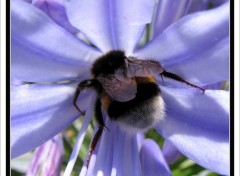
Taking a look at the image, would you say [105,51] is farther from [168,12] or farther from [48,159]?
[48,159]

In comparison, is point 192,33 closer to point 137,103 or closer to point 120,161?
point 137,103

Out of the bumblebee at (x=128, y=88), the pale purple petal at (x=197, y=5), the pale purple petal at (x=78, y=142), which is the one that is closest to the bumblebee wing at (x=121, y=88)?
the bumblebee at (x=128, y=88)

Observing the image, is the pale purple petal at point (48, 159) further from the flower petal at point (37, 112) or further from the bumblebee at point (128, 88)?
the bumblebee at point (128, 88)

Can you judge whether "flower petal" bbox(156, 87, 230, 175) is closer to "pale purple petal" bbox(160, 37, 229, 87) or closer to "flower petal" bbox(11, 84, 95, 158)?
"pale purple petal" bbox(160, 37, 229, 87)

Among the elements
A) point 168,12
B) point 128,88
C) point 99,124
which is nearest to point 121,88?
point 128,88

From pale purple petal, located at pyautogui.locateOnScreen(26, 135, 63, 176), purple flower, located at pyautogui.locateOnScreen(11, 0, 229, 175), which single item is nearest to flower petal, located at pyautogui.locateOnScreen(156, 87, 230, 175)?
purple flower, located at pyautogui.locateOnScreen(11, 0, 229, 175)

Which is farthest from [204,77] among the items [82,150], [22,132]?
[82,150]
